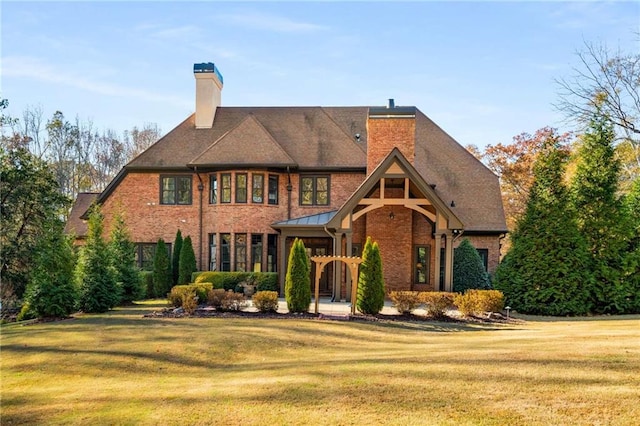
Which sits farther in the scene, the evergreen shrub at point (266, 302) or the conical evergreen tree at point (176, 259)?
the conical evergreen tree at point (176, 259)

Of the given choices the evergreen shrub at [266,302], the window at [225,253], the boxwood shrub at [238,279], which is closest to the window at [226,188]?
the window at [225,253]

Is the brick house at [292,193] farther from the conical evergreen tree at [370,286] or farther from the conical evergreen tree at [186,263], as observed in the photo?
the conical evergreen tree at [370,286]

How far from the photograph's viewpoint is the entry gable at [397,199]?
19.0 metres

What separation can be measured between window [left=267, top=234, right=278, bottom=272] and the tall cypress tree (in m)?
12.9

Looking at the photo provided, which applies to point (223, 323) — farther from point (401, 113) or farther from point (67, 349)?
point (401, 113)

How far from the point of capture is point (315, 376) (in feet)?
25.7

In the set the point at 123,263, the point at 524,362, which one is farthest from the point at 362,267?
the point at 123,263

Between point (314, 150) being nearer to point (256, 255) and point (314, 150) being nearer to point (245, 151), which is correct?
point (245, 151)

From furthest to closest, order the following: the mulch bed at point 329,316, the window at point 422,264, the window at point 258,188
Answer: the window at point 258,188 → the window at point 422,264 → the mulch bed at point 329,316

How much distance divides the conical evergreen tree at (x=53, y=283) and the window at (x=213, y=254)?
8.17 meters

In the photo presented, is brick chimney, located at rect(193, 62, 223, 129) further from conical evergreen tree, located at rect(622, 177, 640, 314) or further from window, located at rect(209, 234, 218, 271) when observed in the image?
conical evergreen tree, located at rect(622, 177, 640, 314)

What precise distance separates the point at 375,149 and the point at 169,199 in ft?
34.9

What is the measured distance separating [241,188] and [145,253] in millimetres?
6102

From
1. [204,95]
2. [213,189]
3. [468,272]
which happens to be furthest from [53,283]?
[468,272]
